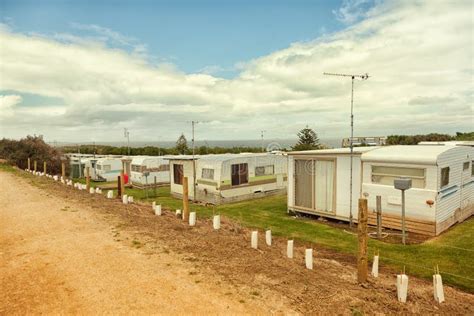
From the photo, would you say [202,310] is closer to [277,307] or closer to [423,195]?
[277,307]

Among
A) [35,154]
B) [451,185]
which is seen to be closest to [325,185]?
[451,185]

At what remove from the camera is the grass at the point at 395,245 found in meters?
9.08

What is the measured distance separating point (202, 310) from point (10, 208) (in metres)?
13.7

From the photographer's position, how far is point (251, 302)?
20.4 feet

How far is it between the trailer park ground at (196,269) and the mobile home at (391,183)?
1.04 meters

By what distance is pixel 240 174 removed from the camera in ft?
67.5

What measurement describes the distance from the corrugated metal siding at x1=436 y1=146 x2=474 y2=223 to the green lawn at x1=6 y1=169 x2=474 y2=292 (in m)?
0.76

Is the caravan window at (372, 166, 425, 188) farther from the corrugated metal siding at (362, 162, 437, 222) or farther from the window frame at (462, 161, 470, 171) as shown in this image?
the window frame at (462, 161, 470, 171)

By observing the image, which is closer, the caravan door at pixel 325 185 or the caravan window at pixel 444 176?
the caravan window at pixel 444 176

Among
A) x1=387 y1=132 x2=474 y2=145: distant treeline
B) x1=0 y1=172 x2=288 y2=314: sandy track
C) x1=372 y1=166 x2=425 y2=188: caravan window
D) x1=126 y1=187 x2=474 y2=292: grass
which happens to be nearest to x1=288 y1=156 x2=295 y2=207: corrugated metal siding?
x1=126 y1=187 x2=474 y2=292: grass

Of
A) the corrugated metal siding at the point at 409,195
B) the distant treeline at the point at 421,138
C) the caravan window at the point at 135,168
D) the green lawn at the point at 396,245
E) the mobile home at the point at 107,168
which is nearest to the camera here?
the green lawn at the point at 396,245

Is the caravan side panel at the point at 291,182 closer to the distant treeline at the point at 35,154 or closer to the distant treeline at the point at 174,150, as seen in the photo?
the distant treeline at the point at 174,150

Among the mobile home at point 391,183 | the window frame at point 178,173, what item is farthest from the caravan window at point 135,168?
the mobile home at point 391,183

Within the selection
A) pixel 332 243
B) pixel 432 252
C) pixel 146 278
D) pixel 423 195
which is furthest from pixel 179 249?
pixel 423 195
